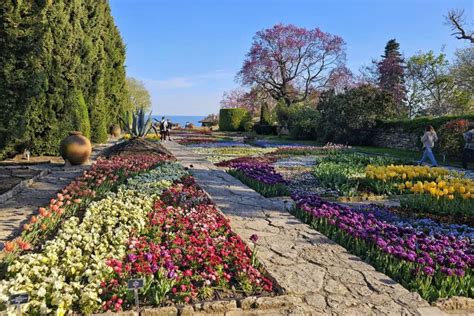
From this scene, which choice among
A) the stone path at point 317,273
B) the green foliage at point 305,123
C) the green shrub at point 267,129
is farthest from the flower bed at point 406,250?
the green shrub at point 267,129

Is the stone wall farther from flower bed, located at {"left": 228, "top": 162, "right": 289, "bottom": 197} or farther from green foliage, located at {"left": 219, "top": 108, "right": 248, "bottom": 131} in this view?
green foliage, located at {"left": 219, "top": 108, "right": 248, "bottom": 131}

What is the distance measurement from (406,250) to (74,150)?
8318mm

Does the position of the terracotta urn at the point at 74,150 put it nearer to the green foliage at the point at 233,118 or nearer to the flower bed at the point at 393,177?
the flower bed at the point at 393,177

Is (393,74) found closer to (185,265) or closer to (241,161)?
(241,161)

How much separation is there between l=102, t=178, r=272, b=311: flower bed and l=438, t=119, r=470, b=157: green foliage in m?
10.8

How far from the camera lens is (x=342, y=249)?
3625 millimetres

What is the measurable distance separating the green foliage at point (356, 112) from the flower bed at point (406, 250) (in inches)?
548

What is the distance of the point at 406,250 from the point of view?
343cm

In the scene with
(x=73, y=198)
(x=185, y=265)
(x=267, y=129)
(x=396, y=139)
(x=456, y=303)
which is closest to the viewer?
(x=456, y=303)

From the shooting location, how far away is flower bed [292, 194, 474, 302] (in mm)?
2859

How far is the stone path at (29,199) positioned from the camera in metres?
4.18

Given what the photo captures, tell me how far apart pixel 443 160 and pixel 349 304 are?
1169 cm

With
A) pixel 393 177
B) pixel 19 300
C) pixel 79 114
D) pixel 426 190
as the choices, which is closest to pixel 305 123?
pixel 79 114

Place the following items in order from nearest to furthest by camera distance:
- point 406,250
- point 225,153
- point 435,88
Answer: point 406,250
point 225,153
point 435,88
